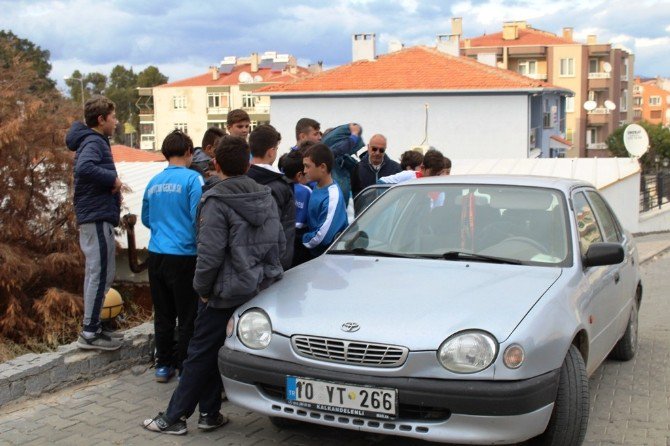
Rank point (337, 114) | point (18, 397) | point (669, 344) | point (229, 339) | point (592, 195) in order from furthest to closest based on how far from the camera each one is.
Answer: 1. point (337, 114)
2. point (669, 344)
3. point (592, 195)
4. point (18, 397)
5. point (229, 339)

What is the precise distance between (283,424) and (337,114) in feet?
127

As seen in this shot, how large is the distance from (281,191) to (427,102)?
36.9 m

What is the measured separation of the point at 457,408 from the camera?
3936 mm

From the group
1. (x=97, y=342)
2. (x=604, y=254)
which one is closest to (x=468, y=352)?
(x=604, y=254)

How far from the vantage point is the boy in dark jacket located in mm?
4645

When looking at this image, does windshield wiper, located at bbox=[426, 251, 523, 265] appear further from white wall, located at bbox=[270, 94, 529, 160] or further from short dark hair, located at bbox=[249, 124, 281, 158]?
white wall, located at bbox=[270, 94, 529, 160]

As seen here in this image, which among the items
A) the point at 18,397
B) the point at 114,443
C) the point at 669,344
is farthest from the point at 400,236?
the point at 669,344

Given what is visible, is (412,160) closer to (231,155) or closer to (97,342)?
(97,342)

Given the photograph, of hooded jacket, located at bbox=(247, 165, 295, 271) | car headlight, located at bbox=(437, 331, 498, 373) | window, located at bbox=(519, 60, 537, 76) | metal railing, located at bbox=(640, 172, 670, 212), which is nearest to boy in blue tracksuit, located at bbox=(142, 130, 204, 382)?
hooded jacket, located at bbox=(247, 165, 295, 271)

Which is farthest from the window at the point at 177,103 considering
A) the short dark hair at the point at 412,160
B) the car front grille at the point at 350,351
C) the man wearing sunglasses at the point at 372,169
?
the car front grille at the point at 350,351

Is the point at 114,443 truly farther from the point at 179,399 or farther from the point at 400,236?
the point at 400,236

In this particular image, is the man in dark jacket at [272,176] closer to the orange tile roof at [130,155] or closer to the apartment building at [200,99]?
the orange tile roof at [130,155]

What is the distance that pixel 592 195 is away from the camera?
6.30m

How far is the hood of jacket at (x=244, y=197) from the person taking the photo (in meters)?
4.65
